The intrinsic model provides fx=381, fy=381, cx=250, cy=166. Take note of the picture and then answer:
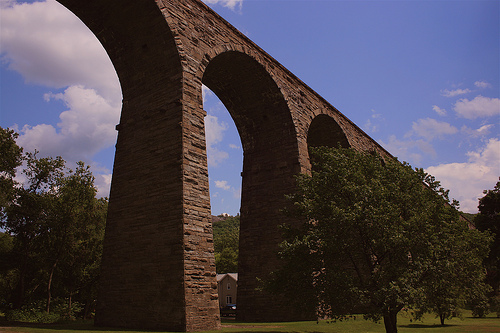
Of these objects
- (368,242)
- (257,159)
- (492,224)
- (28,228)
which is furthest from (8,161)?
(492,224)

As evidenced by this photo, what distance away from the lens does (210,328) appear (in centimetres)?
957

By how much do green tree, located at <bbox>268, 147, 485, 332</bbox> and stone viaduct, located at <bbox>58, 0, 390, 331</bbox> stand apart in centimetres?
251

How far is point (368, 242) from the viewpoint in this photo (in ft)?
30.5

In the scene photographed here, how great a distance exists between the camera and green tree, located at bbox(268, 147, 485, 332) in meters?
8.82

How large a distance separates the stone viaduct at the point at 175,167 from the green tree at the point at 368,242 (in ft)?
8.24

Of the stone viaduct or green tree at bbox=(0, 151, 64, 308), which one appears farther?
green tree at bbox=(0, 151, 64, 308)

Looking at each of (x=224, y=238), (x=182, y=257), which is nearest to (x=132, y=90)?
(x=182, y=257)

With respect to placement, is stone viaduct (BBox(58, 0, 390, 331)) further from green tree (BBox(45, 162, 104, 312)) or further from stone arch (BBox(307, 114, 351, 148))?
green tree (BBox(45, 162, 104, 312))

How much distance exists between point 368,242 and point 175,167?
17.8 feet

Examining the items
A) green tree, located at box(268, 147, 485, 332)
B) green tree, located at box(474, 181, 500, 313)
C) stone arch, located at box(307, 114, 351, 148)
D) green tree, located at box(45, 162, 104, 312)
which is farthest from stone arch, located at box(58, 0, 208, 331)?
green tree, located at box(474, 181, 500, 313)

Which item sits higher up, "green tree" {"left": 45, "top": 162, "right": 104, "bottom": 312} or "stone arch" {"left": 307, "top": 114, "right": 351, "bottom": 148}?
"stone arch" {"left": 307, "top": 114, "right": 351, "bottom": 148}

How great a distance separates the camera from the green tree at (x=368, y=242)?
8.82m

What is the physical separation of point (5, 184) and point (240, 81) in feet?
53.3

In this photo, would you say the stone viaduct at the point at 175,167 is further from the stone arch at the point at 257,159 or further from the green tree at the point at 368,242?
the green tree at the point at 368,242
